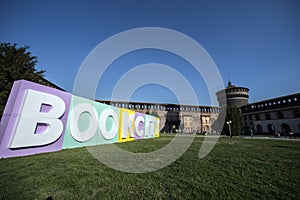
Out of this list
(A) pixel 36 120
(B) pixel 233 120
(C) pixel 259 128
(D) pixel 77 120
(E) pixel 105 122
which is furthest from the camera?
(C) pixel 259 128

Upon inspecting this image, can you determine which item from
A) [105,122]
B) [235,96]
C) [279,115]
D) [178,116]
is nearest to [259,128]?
[279,115]

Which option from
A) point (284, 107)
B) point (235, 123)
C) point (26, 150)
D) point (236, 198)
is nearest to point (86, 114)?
point (26, 150)

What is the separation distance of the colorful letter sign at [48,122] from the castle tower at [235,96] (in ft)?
187

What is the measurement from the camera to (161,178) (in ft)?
12.3

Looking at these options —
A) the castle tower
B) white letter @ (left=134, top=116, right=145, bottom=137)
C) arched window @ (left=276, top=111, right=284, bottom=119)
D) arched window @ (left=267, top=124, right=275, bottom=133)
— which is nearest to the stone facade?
the castle tower

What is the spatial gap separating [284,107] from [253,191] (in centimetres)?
5052

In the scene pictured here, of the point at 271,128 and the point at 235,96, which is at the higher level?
the point at 235,96

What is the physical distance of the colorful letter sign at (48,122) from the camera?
19.7ft

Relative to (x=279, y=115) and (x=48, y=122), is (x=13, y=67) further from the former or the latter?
(x=279, y=115)

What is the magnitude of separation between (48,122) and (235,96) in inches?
2535

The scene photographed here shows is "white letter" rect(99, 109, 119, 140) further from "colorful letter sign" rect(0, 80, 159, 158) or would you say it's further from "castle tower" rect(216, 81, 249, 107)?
"castle tower" rect(216, 81, 249, 107)

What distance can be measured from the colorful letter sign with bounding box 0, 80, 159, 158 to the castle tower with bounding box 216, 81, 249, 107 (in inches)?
2245

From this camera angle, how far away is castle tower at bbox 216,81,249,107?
2227 inches

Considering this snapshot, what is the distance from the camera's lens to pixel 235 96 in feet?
187
